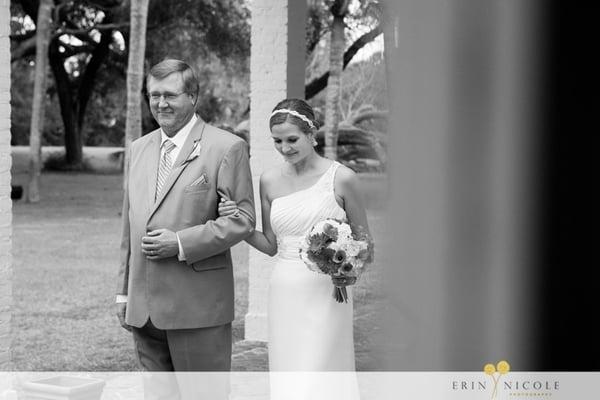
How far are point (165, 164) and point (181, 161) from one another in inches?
3.7

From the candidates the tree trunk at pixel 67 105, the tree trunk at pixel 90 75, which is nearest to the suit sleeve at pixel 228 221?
the tree trunk at pixel 67 105

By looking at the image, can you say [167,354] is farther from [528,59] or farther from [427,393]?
[528,59]

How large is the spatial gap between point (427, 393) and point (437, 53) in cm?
111

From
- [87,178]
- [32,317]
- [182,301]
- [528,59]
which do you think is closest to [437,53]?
[528,59]

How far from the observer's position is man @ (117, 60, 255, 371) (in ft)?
10.1

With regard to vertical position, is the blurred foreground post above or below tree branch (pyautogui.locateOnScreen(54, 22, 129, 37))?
below

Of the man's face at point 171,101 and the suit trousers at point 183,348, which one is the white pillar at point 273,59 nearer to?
the man's face at point 171,101

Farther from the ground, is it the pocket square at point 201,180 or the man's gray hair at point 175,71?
the man's gray hair at point 175,71

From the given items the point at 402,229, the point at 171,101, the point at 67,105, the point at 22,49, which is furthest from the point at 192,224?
the point at 67,105

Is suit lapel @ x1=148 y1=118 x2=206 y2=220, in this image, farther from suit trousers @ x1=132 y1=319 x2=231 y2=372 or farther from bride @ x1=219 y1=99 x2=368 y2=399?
suit trousers @ x1=132 y1=319 x2=231 y2=372

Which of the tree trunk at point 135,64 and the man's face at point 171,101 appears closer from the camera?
the man's face at point 171,101

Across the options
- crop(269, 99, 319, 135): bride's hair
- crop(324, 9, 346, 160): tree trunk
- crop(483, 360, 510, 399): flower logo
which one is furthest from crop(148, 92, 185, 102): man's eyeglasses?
crop(324, 9, 346, 160): tree trunk

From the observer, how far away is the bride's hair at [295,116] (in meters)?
3.31

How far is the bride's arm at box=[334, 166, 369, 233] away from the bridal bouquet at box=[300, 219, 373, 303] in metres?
0.15
